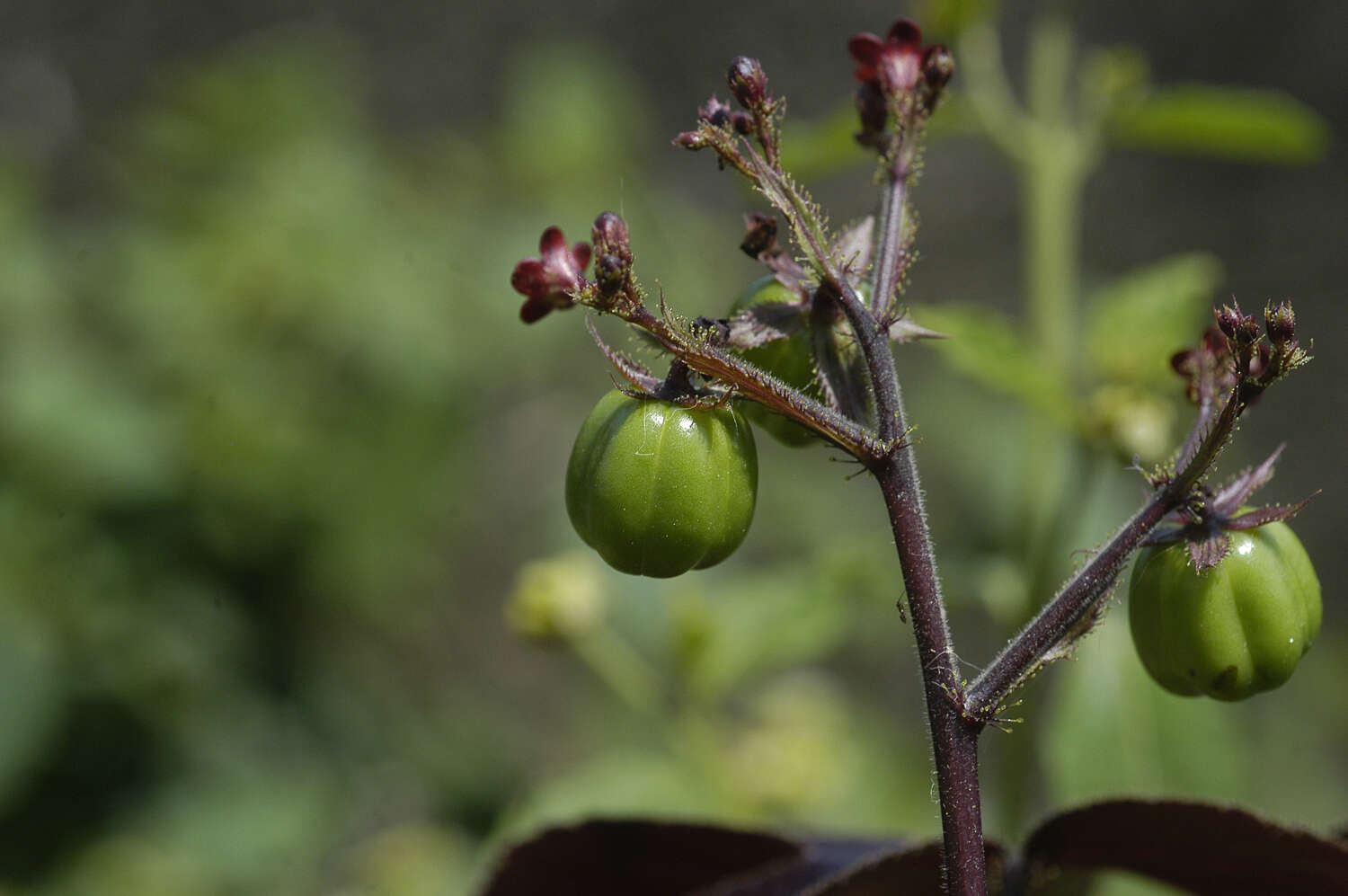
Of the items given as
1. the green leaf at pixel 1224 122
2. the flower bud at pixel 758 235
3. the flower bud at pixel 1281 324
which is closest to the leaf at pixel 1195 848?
the flower bud at pixel 1281 324

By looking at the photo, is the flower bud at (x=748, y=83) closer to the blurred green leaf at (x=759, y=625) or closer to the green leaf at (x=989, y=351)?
the green leaf at (x=989, y=351)

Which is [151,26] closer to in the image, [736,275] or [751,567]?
[736,275]

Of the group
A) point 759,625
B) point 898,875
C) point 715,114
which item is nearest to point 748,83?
point 715,114

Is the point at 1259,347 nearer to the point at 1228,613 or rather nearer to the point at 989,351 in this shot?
the point at 1228,613

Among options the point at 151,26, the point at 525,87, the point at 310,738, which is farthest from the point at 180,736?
the point at 151,26

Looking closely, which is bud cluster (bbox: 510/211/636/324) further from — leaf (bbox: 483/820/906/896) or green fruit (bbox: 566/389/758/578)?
leaf (bbox: 483/820/906/896)

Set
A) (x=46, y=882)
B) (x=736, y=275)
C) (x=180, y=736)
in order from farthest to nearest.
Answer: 1. (x=736, y=275)
2. (x=180, y=736)
3. (x=46, y=882)

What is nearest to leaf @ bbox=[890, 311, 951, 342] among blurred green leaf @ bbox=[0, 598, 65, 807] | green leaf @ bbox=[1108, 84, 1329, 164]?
green leaf @ bbox=[1108, 84, 1329, 164]

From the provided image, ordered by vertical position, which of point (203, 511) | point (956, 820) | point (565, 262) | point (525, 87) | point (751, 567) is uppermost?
point (525, 87)
